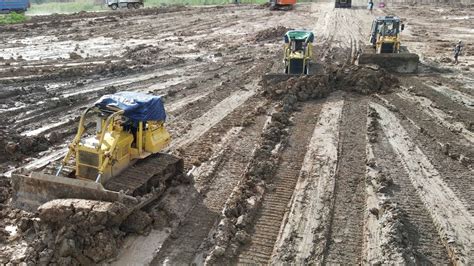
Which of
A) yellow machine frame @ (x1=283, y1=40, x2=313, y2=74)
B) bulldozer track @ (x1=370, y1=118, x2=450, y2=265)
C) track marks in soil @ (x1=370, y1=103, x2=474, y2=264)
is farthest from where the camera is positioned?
yellow machine frame @ (x1=283, y1=40, x2=313, y2=74)

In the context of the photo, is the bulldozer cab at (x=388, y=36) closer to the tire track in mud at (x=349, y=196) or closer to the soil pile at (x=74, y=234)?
the tire track in mud at (x=349, y=196)

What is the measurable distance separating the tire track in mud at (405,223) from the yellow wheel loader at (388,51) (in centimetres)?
906

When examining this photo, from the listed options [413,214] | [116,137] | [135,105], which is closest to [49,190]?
[116,137]

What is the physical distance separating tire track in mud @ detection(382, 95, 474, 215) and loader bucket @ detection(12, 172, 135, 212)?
6925mm

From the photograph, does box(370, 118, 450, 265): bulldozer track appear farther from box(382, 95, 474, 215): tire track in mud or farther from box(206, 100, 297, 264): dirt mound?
box(206, 100, 297, 264): dirt mound

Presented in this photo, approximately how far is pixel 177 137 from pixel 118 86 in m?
5.74

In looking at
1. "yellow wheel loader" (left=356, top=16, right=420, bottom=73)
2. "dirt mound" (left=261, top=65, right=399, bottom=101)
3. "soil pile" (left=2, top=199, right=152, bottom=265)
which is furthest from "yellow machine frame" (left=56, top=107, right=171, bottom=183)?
"yellow wheel loader" (left=356, top=16, right=420, bottom=73)

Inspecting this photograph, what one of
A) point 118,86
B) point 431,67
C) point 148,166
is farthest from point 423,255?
point 431,67

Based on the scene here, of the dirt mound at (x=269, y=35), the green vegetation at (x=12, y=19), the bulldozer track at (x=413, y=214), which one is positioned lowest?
the bulldozer track at (x=413, y=214)

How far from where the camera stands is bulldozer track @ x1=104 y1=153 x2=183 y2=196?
816cm

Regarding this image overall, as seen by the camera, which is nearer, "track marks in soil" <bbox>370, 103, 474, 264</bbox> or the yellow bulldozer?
"track marks in soil" <bbox>370, 103, 474, 264</bbox>

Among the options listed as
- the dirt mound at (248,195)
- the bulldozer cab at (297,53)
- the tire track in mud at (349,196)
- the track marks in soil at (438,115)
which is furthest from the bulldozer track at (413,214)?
the bulldozer cab at (297,53)

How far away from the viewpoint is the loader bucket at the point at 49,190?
24.6 feet

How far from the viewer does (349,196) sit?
30.5ft
